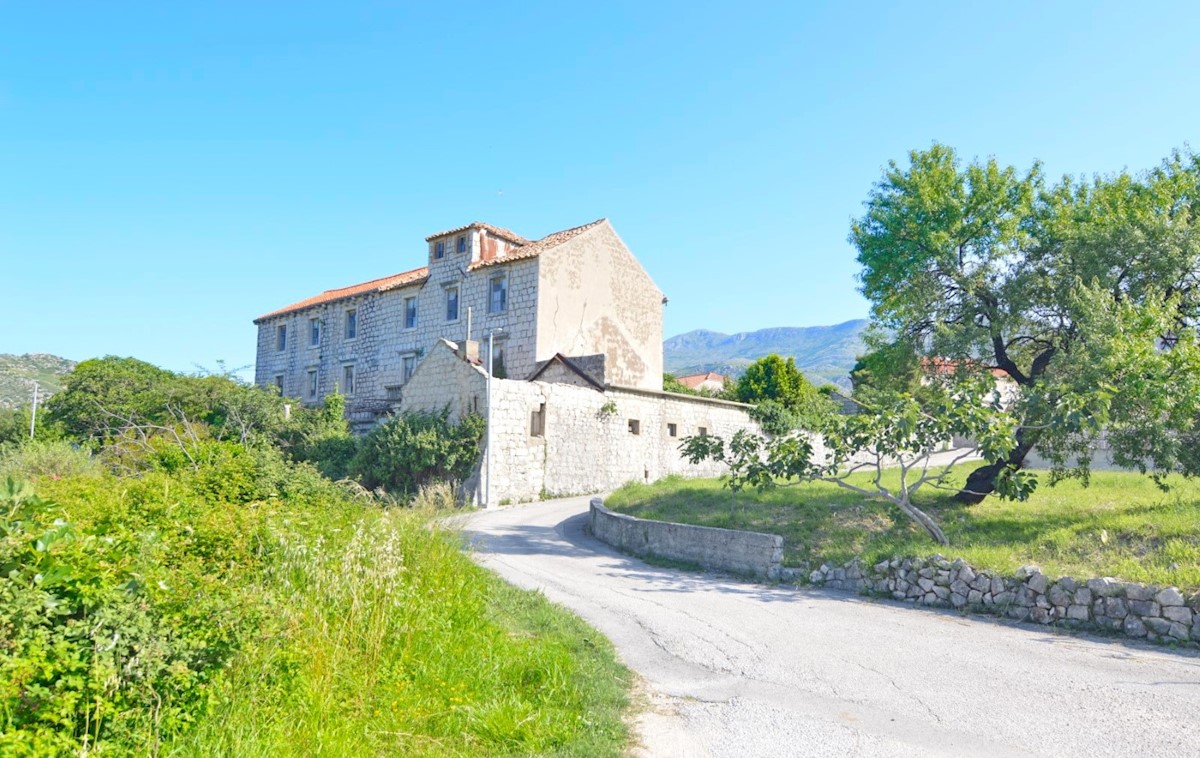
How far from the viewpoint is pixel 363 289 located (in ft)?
150

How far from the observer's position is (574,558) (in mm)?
15406

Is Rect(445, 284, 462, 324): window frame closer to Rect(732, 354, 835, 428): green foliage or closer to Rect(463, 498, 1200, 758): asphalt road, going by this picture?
Rect(732, 354, 835, 428): green foliage

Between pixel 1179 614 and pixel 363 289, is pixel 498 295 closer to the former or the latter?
pixel 363 289

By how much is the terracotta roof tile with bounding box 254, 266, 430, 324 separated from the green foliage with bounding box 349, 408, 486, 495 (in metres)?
15.4

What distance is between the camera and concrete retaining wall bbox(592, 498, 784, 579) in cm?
1352

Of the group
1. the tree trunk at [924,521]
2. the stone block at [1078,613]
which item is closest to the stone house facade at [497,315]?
the tree trunk at [924,521]

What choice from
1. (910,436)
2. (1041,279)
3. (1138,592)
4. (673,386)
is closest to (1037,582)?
(1138,592)

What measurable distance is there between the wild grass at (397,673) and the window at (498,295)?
27067 millimetres

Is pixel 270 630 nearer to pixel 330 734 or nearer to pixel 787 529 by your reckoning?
pixel 330 734

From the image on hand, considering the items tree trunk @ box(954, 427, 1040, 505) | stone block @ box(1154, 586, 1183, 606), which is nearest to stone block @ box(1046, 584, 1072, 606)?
stone block @ box(1154, 586, 1183, 606)

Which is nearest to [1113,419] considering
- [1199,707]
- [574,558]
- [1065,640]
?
[1065,640]

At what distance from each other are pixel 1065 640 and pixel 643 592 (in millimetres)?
5912

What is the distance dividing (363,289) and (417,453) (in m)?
23.6

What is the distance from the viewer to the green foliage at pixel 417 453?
2528 cm
